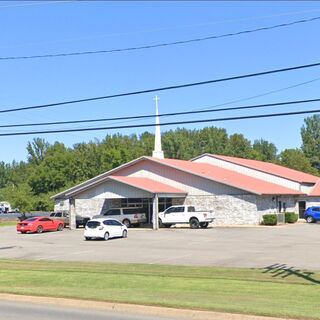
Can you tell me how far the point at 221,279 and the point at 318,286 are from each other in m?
2.78

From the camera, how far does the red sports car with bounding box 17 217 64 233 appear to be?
4741 centimetres

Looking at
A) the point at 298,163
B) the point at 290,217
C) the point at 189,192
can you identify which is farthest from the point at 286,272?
the point at 298,163

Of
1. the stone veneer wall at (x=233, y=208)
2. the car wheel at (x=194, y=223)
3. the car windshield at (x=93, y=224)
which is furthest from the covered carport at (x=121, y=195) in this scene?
the car windshield at (x=93, y=224)

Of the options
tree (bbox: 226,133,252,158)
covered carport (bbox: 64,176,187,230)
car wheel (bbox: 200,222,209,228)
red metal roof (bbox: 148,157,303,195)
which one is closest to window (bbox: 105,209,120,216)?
covered carport (bbox: 64,176,187,230)

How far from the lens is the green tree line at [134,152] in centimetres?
11119

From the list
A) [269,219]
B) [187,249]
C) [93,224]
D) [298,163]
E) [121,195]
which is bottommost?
[187,249]

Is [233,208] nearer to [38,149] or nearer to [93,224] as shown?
[93,224]

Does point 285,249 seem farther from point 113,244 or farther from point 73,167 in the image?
point 73,167

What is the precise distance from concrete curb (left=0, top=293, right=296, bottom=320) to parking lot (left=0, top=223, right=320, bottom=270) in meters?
9.65

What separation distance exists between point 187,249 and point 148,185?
23.0 meters

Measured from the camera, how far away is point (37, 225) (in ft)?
157

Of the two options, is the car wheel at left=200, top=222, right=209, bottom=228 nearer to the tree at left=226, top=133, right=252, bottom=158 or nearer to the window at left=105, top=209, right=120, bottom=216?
the window at left=105, top=209, right=120, bottom=216

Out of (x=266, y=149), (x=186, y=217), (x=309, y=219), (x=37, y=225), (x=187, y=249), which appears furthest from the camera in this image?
(x=266, y=149)

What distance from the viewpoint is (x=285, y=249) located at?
93.5ft
